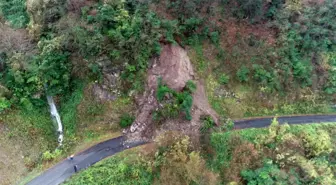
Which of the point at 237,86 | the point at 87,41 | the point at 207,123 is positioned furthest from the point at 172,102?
the point at 87,41

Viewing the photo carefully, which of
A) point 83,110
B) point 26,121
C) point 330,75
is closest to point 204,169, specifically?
point 83,110

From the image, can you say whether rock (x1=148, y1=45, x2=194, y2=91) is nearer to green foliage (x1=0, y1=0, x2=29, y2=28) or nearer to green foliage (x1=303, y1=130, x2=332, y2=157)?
green foliage (x1=303, y1=130, x2=332, y2=157)

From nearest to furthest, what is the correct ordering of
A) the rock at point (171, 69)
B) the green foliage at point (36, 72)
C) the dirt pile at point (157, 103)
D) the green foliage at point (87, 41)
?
the green foliage at point (36, 72), the green foliage at point (87, 41), the dirt pile at point (157, 103), the rock at point (171, 69)

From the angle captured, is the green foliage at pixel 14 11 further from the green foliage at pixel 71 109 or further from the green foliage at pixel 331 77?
the green foliage at pixel 331 77

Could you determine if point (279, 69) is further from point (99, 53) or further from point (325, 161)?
point (99, 53)

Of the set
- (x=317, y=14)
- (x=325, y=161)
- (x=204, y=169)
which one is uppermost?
(x=317, y=14)

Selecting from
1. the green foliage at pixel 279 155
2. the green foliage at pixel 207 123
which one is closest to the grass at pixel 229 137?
the green foliage at pixel 279 155
